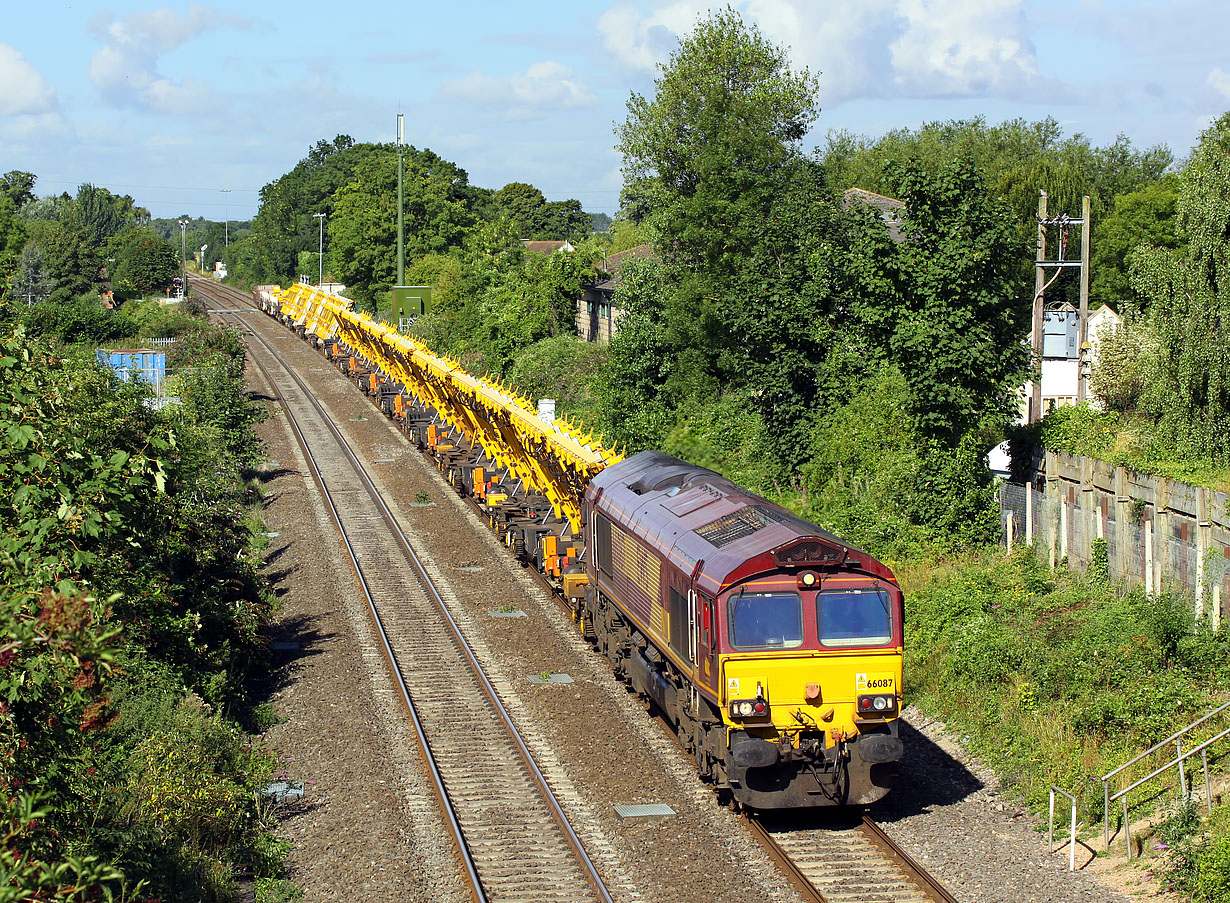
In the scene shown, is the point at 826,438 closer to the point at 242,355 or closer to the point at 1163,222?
the point at 242,355

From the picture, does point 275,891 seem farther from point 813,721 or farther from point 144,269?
point 144,269

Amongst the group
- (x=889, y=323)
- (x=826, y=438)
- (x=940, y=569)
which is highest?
(x=889, y=323)

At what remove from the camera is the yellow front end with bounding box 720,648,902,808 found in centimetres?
1262

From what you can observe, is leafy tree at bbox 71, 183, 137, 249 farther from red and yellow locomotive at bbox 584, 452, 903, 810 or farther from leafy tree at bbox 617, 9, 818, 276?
red and yellow locomotive at bbox 584, 452, 903, 810

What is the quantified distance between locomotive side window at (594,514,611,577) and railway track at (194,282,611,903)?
265 centimetres

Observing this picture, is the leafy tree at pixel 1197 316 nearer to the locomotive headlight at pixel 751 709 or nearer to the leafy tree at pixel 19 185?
the locomotive headlight at pixel 751 709

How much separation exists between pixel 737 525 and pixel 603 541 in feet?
16.5

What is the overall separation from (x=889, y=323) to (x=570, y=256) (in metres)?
29.8

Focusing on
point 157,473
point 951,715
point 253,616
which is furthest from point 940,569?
point 157,473

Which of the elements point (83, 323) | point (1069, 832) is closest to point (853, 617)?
point (1069, 832)

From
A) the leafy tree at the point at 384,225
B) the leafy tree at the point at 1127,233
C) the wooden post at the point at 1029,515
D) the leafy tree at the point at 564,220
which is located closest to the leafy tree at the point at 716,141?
the wooden post at the point at 1029,515

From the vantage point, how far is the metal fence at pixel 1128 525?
54.2 ft

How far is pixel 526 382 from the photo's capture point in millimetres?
44938

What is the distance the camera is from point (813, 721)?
41.8 feet
